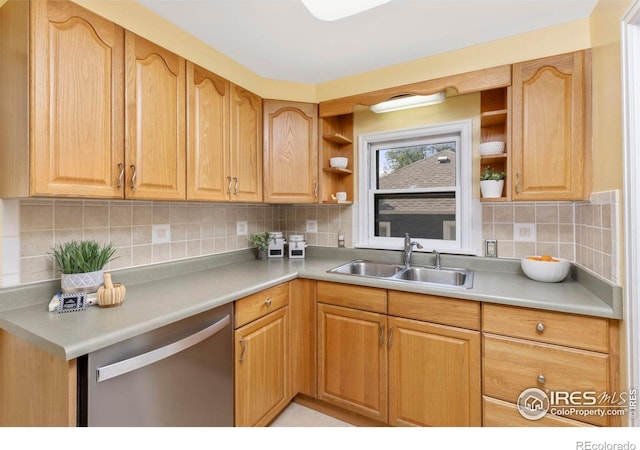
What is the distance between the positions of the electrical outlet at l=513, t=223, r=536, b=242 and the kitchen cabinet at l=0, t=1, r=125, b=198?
225cm

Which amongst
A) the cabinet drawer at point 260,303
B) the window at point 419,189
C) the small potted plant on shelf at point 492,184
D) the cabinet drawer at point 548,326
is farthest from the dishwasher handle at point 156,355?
the small potted plant on shelf at point 492,184

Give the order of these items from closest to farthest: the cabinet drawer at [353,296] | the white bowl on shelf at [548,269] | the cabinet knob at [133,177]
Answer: the cabinet knob at [133,177] < the white bowl on shelf at [548,269] < the cabinet drawer at [353,296]

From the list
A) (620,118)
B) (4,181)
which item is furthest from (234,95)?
(620,118)

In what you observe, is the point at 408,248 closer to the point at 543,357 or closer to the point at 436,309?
the point at 436,309

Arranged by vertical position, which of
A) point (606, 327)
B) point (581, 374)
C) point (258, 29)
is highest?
point (258, 29)

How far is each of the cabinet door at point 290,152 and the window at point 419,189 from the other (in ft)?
1.46

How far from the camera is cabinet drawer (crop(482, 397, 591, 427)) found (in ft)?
4.27

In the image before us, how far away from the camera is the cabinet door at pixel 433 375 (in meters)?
1.47

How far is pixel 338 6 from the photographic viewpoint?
1290 mm

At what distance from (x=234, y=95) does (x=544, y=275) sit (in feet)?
7.03

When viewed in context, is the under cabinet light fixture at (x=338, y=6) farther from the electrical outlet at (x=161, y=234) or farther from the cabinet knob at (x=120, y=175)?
the electrical outlet at (x=161, y=234)
